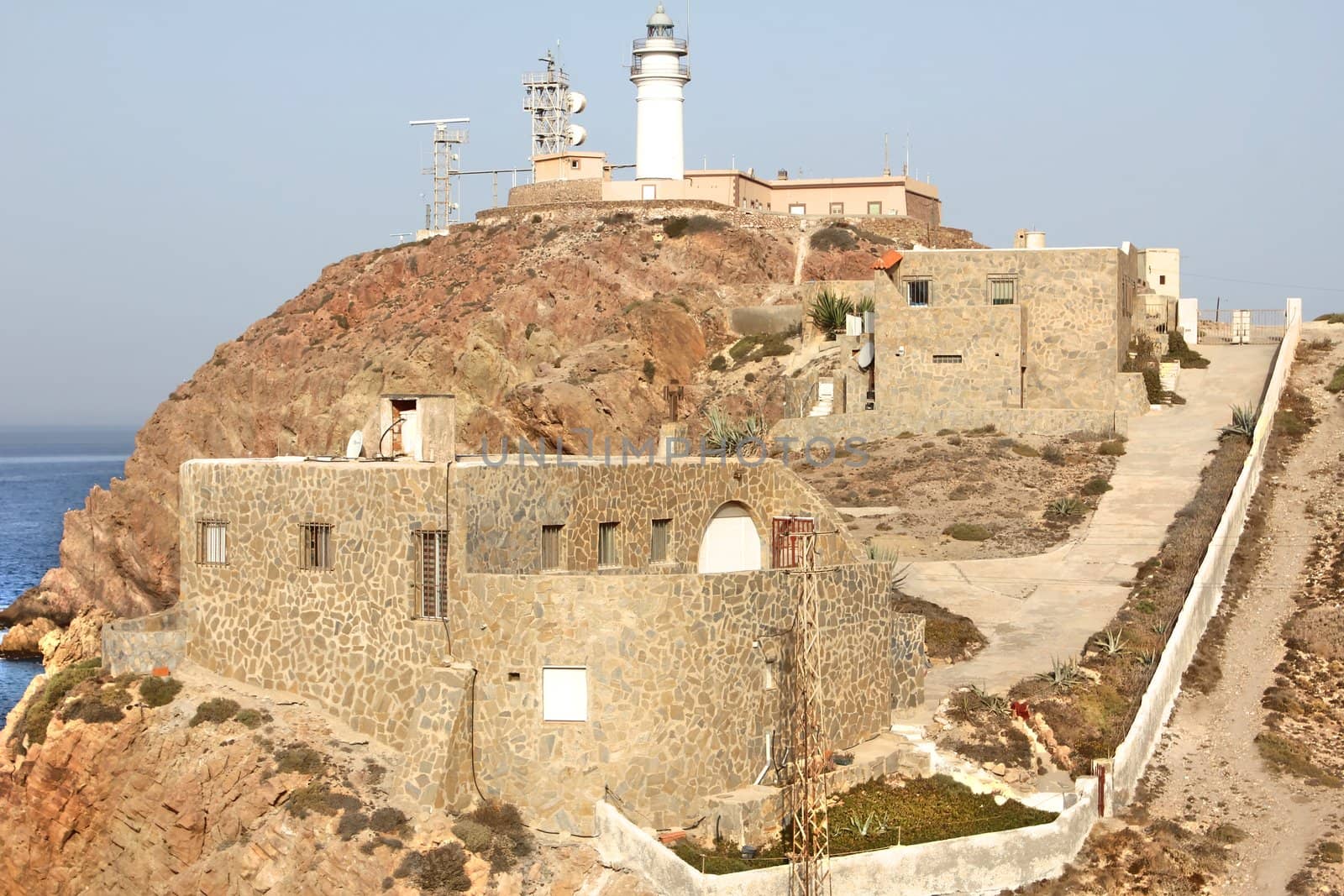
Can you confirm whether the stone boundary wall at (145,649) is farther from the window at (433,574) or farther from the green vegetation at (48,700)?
the window at (433,574)

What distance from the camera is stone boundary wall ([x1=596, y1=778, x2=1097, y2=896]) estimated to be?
20.6m

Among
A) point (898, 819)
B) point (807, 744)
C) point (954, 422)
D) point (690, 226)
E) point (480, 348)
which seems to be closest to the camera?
point (898, 819)

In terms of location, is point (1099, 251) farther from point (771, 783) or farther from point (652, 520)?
point (771, 783)

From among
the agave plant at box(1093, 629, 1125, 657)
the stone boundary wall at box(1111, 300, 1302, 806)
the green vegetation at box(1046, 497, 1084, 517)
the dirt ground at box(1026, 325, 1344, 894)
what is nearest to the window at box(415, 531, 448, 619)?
the dirt ground at box(1026, 325, 1344, 894)

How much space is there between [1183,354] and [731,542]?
3215 cm

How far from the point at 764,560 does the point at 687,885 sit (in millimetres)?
8064

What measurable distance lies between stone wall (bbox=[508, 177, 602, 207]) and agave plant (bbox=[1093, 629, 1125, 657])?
165ft

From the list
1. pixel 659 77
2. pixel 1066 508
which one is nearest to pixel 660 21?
pixel 659 77

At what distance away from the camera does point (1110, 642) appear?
96.8 feet

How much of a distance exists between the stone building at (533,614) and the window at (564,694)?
0.02m

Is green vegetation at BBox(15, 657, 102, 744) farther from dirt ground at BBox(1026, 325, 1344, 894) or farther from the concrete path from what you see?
dirt ground at BBox(1026, 325, 1344, 894)

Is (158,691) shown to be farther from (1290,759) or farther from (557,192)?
(557,192)

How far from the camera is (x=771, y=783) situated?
22.6m

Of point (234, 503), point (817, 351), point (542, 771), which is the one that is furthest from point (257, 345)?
point (542, 771)
